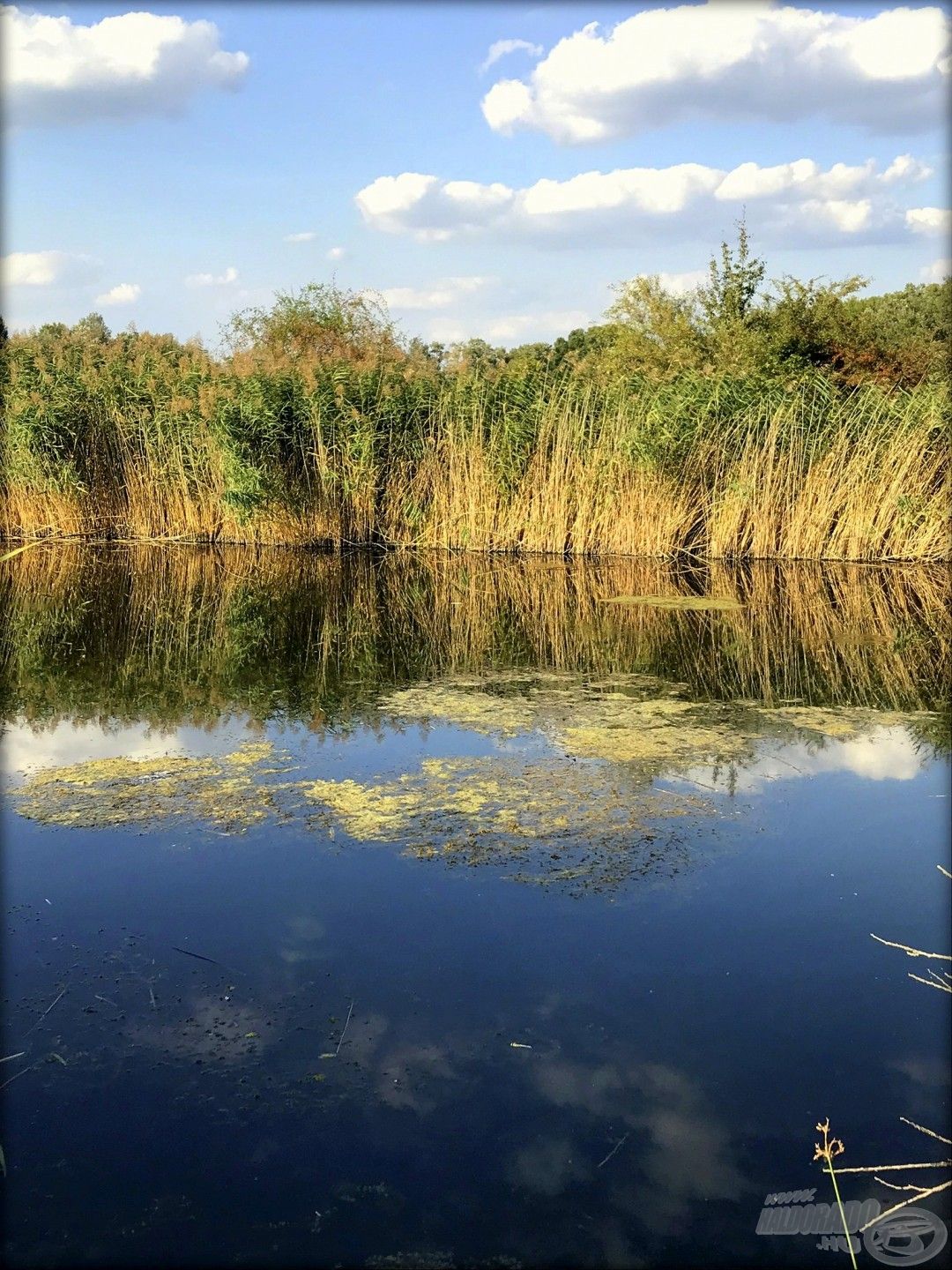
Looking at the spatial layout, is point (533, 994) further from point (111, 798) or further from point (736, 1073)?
point (111, 798)

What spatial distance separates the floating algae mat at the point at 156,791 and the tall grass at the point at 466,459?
7.16 meters

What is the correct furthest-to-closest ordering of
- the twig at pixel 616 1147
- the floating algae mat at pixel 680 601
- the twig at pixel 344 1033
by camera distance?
the floating algae mat at pixel 680 601 < the twig at pixel 344 1033 < the twig at pixel 616 1147

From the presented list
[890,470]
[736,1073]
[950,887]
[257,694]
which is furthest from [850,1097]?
[890,470]

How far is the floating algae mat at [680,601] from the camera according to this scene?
862 centimetres

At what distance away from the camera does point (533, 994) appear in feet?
9.19

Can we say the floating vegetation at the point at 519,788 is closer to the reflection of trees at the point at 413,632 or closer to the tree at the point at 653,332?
the reflection of trees at the point at 413,632

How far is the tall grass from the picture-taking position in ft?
35.7

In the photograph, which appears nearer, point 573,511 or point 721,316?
point 573,511

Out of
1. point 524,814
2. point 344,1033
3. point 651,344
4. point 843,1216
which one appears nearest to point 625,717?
point 524,814

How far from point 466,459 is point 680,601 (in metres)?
3.55

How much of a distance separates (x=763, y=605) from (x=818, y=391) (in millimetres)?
3270

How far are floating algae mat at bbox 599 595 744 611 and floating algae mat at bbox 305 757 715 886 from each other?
4148 millimetres

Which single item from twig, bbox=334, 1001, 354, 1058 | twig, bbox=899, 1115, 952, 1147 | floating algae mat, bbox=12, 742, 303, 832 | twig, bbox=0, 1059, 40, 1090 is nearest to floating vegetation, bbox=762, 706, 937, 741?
floating algae mat, bbox=12, 742, 303, 832

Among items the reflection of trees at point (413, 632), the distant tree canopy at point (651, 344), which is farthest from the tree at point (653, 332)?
the reflection of trees at point (413, 632)
